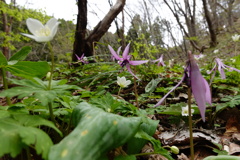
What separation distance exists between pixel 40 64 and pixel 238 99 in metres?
1.51

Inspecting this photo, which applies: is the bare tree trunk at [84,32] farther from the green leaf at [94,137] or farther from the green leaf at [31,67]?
the green leaf at [94,137]

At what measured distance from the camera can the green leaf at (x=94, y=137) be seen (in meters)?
0.43

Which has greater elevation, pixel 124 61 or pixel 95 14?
pixel 95 14

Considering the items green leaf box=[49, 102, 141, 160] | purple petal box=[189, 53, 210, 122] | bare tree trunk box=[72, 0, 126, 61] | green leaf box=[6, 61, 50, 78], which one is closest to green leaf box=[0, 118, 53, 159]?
green leaf box=[49, 102, 141, 160]

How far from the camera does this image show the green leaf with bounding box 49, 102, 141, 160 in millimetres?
432

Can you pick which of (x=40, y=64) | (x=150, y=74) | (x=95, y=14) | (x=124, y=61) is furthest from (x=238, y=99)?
(x=95, y=14)

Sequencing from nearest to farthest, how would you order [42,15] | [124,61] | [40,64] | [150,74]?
[40,64] → [124,61] → [150,74] → [42,15]

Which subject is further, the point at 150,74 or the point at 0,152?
the point at 150,74

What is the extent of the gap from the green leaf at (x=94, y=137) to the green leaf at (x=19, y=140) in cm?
3

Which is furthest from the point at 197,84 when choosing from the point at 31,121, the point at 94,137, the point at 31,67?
the point at 31,67

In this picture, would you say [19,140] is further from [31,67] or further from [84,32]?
[84,32]

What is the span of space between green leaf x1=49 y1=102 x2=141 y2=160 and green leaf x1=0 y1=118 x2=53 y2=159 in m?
0.03

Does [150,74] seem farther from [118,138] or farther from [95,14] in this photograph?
[95,14]

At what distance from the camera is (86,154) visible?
44cm
